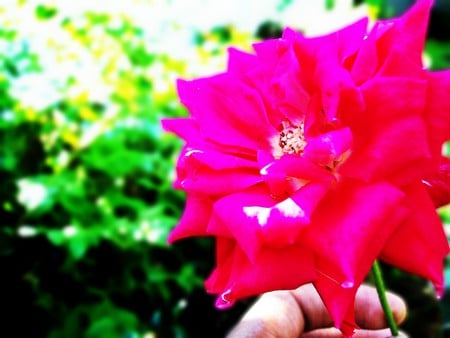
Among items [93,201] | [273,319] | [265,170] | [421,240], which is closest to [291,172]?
[265,170]

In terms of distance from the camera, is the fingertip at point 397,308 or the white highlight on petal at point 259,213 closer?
the white highlight on petal at point 259,213

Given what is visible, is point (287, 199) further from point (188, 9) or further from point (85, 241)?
point (188, 9)

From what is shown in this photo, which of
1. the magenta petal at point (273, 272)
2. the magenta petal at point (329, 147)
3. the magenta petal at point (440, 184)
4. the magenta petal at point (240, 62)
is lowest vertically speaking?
the magenta petal at point (273, 272)

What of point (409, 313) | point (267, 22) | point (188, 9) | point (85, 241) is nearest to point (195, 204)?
point (85, 241)

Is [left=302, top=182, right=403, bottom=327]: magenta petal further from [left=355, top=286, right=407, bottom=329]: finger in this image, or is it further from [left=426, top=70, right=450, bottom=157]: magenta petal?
[left=355, top=286, right=407, bottom=329]: finger

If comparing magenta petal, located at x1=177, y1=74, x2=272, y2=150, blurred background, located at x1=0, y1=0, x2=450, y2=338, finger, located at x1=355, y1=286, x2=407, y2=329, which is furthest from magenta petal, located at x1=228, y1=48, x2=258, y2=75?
blurred background, located at x1=0, y1=0, x2=450, y2=338

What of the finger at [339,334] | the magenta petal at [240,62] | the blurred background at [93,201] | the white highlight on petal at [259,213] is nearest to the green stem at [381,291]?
the finger at [339,334]

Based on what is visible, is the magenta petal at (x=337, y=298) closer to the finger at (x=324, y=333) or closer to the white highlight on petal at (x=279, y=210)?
the white highlight on petal at (x=279, y=210)
